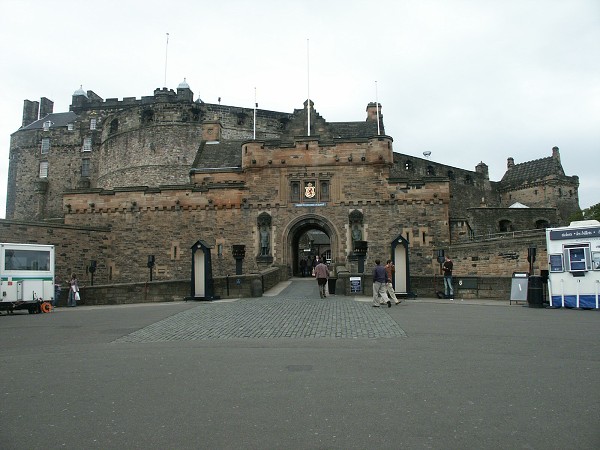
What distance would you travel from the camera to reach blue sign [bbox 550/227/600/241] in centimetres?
1380

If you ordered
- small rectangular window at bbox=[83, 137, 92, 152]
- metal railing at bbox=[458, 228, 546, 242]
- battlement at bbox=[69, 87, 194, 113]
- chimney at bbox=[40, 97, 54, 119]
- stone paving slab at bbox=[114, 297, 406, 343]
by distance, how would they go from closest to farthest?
stone paving slab at bbox=[114, 297, 406, 343], metal railing at bbox=[458, 228, 546, 242], battlement at bbox=[69, 87, 194, 113], small rectangular window at bbox=[83, 137, 92, 152], chimney at bbox=[40, 97, 54, 119]

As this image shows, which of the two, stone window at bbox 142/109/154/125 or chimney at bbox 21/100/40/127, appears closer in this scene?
stone window at bbox 142/109/154/125

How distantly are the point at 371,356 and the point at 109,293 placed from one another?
14.3m

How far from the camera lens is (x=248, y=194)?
A: 28.0m

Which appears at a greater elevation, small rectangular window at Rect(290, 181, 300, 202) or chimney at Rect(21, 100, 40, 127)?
chimney at Rect(21, 100, 40, 127)

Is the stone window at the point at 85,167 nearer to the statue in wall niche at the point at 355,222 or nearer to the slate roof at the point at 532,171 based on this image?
the statue in wall niche at the point at 355,222

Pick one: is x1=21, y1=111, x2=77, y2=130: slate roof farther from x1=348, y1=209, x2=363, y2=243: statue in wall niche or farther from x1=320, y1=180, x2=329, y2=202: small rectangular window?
x1=348, y1=209, x2=363, y2=243: statue in wall niche

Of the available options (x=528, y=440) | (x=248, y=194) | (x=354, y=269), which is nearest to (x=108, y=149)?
(x=248, y=194)

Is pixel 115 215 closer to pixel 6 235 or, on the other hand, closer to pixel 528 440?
pixel 6 235

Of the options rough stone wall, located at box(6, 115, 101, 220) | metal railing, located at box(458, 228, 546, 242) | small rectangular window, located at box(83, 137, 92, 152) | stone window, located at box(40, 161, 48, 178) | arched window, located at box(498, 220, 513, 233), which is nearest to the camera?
metal railing, located at box(458, 228, 546, 242)

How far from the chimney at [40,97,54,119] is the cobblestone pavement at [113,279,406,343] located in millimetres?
52735

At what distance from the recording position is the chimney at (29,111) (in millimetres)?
58375

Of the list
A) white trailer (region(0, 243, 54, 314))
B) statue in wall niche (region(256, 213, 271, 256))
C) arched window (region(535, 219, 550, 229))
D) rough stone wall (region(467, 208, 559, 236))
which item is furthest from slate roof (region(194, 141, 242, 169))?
arched window (region(535, 219, 550, 229))

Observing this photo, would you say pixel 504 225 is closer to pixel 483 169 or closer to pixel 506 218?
pixel 506 218
